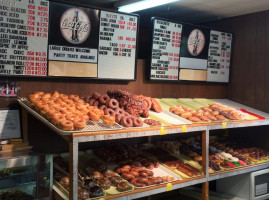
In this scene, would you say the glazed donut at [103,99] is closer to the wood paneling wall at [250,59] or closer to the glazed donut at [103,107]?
the glazed donut at [103,107]

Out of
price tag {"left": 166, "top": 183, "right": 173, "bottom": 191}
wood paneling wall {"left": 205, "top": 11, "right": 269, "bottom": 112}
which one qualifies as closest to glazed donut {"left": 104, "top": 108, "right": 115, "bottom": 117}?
price tag {"left": 166, "top": 183, "right": 173, "bottom": 191}

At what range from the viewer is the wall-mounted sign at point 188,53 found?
4.04 m

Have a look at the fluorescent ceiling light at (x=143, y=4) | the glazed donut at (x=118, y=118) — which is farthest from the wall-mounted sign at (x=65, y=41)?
the glazed donut at (x=118, y=118)

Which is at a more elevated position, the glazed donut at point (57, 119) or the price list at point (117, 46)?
the price list at point (117, 46)

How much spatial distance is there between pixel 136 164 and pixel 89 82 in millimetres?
1162

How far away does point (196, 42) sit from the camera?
4426 mm

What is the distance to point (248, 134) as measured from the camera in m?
4.74

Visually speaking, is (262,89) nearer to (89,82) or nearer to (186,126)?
(186,126)

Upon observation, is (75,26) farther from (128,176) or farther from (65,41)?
(128,176)

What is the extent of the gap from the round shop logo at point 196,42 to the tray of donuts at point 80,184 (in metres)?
2.51

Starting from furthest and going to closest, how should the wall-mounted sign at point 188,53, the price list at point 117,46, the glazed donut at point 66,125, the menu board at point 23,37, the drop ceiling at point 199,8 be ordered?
the wall-mounted sign at point 188,53
the drop ceiling at point 199,8
the price list at point 117,46
the menu board at point 23,37
the glazed donut at point 66,125

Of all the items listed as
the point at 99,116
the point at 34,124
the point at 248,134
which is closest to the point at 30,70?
the point at 34,124

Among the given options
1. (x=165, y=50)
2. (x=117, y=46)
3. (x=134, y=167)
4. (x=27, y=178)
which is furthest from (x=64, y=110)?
(x=165, y=50)

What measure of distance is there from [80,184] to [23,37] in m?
1.60
